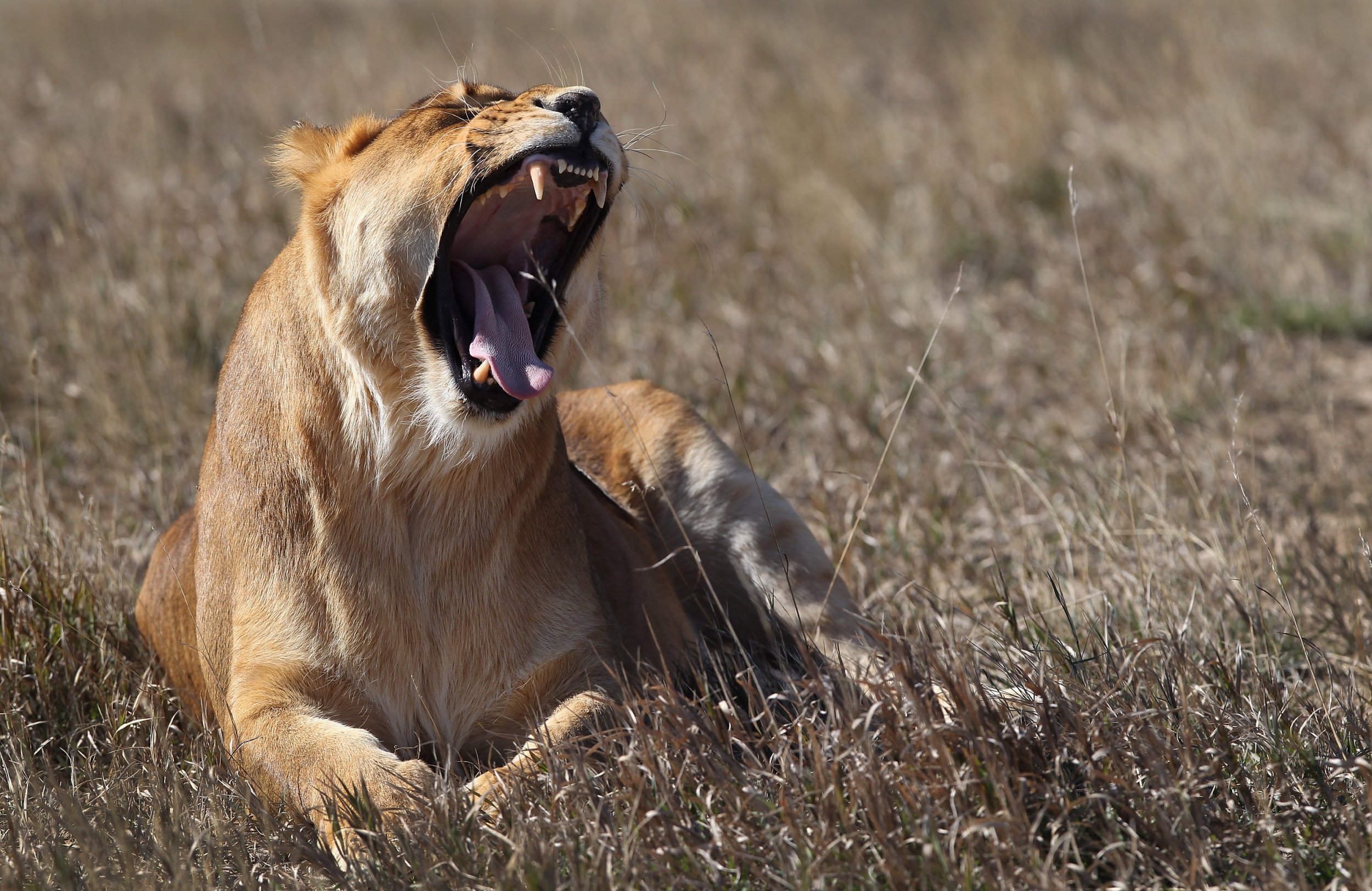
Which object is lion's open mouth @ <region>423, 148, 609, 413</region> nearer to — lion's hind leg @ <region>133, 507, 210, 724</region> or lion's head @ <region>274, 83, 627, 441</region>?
lion's head @ <region>274, 83, 627, 441</region>

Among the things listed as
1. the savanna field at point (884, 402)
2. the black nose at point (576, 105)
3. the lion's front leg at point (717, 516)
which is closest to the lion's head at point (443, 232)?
the black nose at point (576, 105)

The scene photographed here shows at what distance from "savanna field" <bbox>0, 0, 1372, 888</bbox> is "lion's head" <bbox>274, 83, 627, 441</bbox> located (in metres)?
0.23

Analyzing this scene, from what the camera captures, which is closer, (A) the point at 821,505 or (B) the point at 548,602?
(B) the point at 548,602

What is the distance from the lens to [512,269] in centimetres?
304

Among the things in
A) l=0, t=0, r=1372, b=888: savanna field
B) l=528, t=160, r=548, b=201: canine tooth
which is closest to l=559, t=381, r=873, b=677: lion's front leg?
l=0, t=0, r=1372, b=888: savanna field

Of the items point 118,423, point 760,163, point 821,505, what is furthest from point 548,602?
point 760,163

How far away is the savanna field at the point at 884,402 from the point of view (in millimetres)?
2316

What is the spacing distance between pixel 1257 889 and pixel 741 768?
0.91m

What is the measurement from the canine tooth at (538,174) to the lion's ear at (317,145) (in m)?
0.49

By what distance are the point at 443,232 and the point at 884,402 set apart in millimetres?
2782

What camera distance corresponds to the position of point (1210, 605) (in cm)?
342

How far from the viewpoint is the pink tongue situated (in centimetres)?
272

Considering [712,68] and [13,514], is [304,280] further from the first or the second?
[712,68]

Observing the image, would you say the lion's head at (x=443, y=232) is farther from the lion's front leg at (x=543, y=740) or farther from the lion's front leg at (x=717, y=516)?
the lion's front leg at (x=717, y=516)
